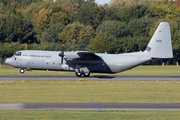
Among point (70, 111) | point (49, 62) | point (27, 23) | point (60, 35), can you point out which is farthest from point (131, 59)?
point (27, 23)

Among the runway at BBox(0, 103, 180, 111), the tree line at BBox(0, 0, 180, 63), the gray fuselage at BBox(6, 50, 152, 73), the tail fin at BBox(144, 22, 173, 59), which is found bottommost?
the runway at BBox(0, 103, 180, 111)

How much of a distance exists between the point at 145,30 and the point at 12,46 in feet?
164

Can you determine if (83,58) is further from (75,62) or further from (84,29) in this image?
(84,29)

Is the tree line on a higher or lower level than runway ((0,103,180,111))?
higher

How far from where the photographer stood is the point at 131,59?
36781 mm

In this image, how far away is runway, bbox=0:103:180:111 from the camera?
16.7 meters

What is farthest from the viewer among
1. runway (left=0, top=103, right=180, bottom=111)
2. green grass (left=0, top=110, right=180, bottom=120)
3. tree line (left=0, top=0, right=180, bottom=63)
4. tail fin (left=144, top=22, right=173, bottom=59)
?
tree line (left=0, top=0, right=180, bottom=63)

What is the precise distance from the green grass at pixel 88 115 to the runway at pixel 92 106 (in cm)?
110

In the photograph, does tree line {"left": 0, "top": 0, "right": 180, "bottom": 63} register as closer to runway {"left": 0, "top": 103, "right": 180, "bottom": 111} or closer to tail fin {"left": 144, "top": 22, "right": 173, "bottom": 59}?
tail fin {"left": 144, "top": 22, "right": 173, "bottom": 59}

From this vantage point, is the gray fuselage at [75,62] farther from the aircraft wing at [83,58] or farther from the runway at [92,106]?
the runway at [92,106]

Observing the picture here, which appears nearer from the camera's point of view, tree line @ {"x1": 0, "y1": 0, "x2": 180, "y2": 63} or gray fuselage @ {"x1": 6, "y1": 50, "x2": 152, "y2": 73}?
gray fuselage @ {"x1": 6, "y1": 50, "x2": 152, "y2": 73}

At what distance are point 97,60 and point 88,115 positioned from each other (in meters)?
21.7

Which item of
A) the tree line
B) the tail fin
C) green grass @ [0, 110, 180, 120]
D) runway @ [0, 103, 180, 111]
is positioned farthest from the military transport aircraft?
the tree line

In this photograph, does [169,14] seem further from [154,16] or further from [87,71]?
[87,71]
